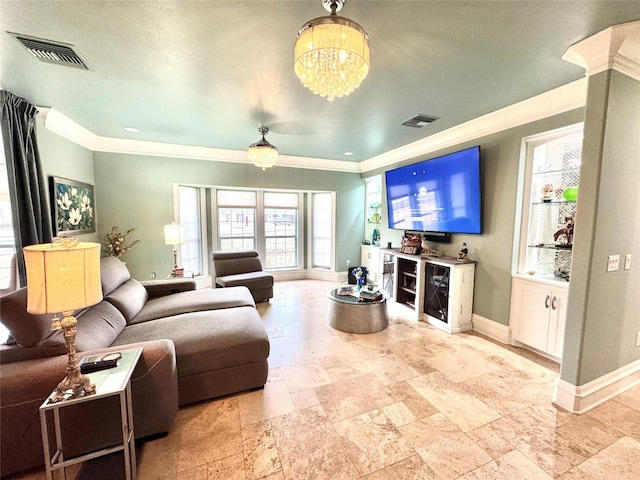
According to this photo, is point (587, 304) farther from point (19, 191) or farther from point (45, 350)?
point (19, 191)

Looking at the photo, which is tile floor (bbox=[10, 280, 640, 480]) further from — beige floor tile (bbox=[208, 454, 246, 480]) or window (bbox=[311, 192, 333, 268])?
window (bbox=[311, 192, 333, 268])

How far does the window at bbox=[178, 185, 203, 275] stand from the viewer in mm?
4965

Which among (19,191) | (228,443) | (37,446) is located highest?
(19,191)

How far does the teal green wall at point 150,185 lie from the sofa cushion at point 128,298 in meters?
1.79

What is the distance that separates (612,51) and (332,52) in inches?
75.6

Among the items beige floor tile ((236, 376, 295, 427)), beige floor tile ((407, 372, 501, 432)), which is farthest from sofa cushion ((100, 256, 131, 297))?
beige floor tile ((407, 372, 501, 432))

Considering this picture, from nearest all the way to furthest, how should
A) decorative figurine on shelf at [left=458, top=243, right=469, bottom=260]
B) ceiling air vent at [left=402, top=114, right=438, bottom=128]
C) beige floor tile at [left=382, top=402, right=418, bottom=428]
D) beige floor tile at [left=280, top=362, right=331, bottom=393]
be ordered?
beige floor tile at [left=382, top=402, right=418, bottom=428], beige floor tile at [left=280, top=362, right=331, bottom=393], ceiling air vent at [left=402, top=114, right=438, bottom=128], decorative figurine on shelf at [left=458, top=243, right=469, bottom=260]

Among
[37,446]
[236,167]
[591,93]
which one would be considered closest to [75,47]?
[37,446]

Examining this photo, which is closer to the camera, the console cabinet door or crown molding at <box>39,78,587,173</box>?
crown molding at <box>39,78,587,173</box>

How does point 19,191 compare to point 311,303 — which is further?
point 311,303

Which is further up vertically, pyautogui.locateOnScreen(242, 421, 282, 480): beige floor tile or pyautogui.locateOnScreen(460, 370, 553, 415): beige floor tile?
pyautogui.locateOnScreen(460, 370, 553, 415): beige floor tile

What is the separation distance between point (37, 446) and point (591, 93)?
13.5 ft

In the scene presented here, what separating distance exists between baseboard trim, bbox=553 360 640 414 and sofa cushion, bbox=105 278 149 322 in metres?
3.73

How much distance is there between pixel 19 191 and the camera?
2.65 metres
